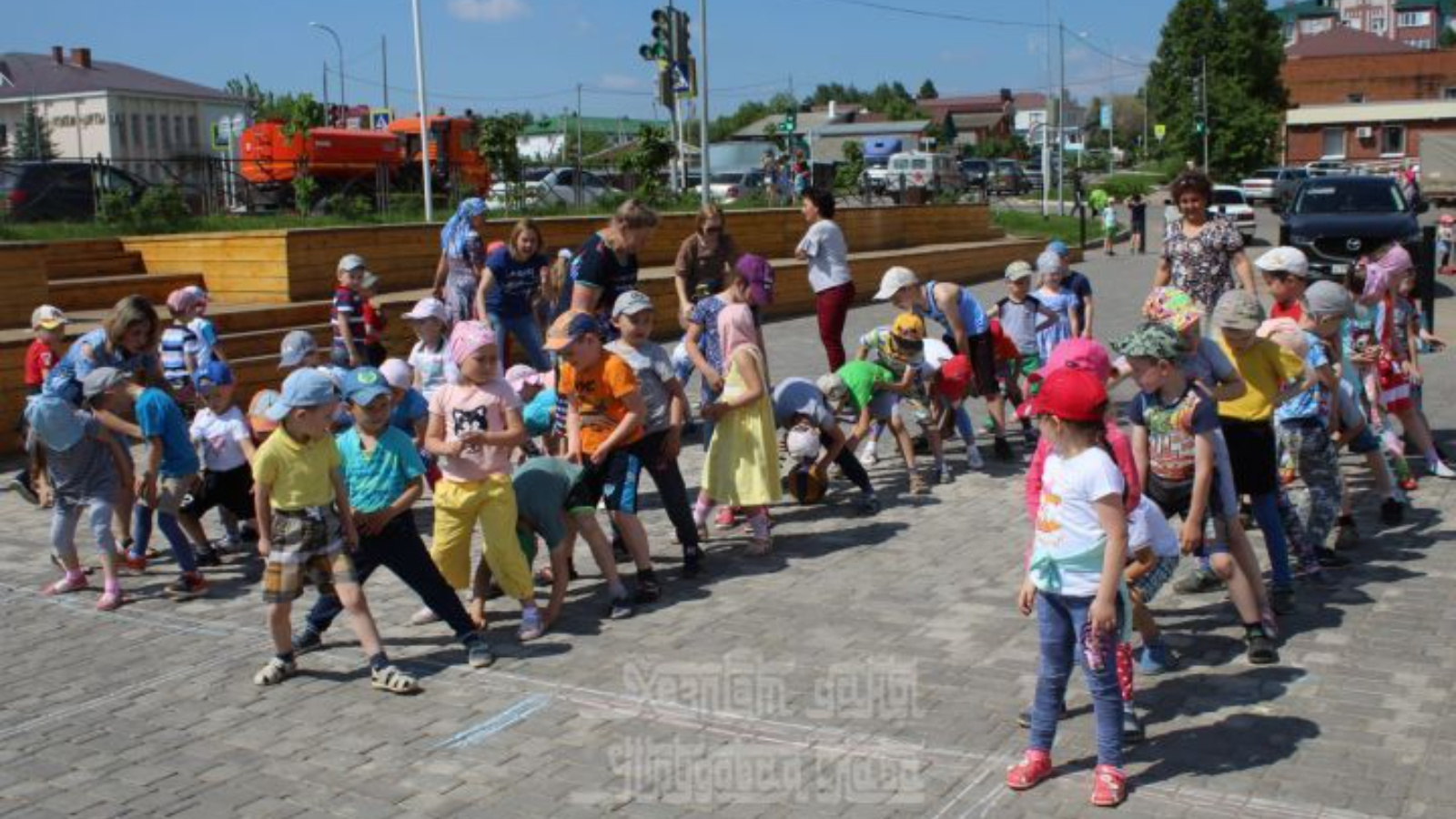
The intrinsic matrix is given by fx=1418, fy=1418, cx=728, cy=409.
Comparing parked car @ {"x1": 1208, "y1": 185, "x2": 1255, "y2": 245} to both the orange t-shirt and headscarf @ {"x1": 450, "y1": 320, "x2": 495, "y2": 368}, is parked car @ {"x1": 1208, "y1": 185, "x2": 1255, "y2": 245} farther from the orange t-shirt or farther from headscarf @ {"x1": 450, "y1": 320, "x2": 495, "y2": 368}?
headscarf @ {"x1": 450, "y1": 320, "x2": 495, "y2": 368}

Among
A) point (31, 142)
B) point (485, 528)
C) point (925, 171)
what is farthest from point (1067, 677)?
point (31, 142)

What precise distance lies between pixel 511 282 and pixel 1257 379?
633 cm

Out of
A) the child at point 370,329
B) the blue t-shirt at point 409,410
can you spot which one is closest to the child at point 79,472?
the blue t-shirt at point 409,410

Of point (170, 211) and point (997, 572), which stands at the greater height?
point (170, 211)

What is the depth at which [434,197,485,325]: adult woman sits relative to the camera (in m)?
11.9

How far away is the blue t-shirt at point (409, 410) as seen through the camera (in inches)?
314

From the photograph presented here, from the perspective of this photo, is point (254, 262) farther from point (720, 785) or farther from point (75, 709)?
point (720, 785)

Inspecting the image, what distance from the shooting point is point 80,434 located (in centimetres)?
767

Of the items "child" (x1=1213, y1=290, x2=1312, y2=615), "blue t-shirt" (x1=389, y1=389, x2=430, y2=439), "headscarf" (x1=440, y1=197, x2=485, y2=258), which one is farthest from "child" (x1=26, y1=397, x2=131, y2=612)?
"child" (x1=1213, y1=290, x2=1312, y2=615)

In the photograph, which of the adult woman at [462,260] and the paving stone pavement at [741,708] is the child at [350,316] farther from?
the paving stone pavement at [741,708]

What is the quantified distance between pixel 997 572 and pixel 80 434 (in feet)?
16.5

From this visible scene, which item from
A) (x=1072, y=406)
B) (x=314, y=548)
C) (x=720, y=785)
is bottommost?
(x=720, y=785)

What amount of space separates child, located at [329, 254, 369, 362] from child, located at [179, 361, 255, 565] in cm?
242

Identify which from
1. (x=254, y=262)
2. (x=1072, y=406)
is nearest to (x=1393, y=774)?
(x=1072, y=406)
